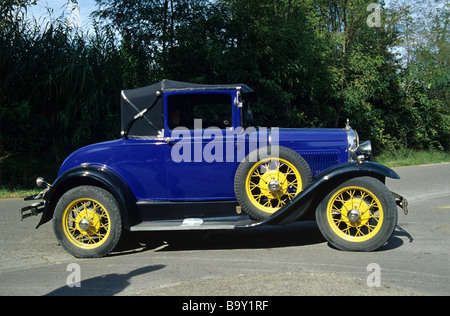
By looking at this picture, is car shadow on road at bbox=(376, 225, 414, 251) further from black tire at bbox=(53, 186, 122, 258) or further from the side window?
black tire at bbox=(53, 186, 122, 258)

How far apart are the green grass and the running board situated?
14827mm

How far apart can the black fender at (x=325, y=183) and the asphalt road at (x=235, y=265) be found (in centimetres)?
45

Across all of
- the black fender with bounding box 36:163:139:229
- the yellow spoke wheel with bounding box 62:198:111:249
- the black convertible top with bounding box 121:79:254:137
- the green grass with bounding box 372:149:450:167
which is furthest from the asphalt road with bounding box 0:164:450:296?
the green grass with bounding box 372:149:450:167

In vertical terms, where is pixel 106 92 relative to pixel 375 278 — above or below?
above

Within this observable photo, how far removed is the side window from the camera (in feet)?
19.1

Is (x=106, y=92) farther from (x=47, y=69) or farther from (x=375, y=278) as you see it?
(x=375, y=278)

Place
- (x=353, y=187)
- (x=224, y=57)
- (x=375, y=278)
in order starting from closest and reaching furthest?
1. (x=375, y=278)
2. (x=353, y=187)
3. (x=224, y=57)

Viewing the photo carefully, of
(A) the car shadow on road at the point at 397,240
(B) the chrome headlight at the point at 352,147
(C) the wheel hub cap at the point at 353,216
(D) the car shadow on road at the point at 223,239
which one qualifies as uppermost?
(B) the chrome headlight at the point at 352,147

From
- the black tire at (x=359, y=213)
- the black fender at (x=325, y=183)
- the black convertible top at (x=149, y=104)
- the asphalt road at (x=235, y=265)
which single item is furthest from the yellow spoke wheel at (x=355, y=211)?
the black convertible top at (x=149, y=104)

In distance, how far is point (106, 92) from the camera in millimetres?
12195

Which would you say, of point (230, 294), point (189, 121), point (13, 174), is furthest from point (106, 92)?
point (230, 294)

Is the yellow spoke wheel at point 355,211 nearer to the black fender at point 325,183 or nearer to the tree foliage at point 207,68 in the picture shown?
the black fender at point 325,183

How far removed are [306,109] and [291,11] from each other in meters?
3.72

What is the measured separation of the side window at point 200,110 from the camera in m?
5.81
